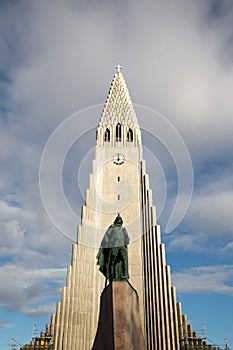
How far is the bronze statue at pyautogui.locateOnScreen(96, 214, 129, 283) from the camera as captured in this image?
12461mm

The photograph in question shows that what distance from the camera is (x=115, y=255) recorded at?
1296cm

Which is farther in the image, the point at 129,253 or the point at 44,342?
the point at 129,253

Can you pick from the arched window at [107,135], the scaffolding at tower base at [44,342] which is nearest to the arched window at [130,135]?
the arched window at [107,135]

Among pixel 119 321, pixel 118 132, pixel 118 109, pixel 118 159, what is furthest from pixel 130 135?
pixel 119 321

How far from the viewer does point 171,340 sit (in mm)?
23219

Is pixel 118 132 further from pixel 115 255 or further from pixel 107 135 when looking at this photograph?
pixel 115 255

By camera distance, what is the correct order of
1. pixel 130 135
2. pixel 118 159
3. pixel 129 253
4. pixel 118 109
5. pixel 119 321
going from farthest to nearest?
pixel 118 109 < pixel 130 135 < pixel 118 159 < pixel 129 253 < pixel 119 321

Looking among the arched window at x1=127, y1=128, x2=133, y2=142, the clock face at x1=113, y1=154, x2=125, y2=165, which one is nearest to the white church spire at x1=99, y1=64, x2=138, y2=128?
the arched window at x1=127, y1=128, x2=133, y2=142

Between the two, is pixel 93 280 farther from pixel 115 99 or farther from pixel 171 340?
pixel 115 99

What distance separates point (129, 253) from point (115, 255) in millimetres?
15863

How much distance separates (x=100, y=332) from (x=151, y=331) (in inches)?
533

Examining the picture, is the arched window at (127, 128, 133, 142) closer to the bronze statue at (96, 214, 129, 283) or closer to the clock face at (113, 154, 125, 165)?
the clock face at (113, 154, 125, 165)

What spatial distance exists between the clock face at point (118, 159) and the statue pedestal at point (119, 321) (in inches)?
834

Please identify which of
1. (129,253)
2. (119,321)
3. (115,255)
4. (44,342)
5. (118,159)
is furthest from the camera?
(118,159)
